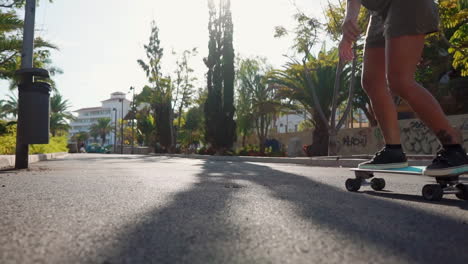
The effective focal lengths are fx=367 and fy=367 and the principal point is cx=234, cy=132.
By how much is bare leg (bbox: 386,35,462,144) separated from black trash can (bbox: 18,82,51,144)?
5.48 m

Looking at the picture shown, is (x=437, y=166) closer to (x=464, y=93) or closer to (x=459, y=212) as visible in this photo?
(x=459, y=212)

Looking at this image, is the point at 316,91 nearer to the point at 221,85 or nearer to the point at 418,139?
the point at 418,139

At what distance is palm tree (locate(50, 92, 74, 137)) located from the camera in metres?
54.8

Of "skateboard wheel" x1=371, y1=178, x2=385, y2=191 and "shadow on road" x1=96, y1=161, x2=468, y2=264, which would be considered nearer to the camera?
"shadow on road" x1=96, y1=161, x2=468, y2=264

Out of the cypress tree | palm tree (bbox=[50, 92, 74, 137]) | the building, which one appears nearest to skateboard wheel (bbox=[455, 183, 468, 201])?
the cypress tree

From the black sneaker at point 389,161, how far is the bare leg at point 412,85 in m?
0.38

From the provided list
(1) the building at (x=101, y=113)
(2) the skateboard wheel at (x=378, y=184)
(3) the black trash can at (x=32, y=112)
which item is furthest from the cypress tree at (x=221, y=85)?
(1) the building at (x=101, y=113)

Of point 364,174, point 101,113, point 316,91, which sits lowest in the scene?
point 364,174

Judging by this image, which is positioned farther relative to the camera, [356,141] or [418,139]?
[356,141]

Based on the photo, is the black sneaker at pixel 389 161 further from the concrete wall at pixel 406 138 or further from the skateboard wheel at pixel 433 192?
the concrete wall at pixel 406 138

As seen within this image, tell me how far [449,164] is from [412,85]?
630 mm

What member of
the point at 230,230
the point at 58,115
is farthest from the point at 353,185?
the point at 58,115

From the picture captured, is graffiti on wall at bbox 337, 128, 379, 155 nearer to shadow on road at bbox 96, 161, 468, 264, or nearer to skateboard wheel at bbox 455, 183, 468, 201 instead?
skateboard wheel at bbox 455, 183, 468, 201

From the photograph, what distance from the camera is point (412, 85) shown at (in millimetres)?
2758
